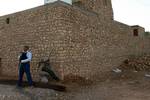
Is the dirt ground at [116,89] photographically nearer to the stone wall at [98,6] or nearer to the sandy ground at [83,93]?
the sandy ground at [83,93]

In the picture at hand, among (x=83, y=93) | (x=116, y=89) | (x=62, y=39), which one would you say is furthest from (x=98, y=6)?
(x=83, y=93)

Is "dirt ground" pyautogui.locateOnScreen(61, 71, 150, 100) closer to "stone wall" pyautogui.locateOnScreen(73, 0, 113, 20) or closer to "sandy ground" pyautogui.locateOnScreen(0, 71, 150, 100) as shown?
"sandy ground" pyautogui.locateOnScreen(0, 71, 150, 100)

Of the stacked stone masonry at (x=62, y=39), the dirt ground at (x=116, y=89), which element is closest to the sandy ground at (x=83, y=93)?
the dirt ground at (x=116, y=89)

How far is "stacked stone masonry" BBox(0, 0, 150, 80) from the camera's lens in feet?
33.2

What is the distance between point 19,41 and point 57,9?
10.1 ft

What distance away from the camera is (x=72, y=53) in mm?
10508

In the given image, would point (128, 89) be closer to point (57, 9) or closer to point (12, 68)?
point (57, 9)

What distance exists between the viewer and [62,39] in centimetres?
1003

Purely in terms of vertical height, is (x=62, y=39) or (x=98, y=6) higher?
(x=98, y=6)

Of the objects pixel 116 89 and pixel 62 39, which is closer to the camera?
pixel 116 89

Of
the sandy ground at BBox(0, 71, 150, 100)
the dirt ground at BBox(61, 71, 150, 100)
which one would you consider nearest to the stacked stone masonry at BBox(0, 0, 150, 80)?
the dirt ground at BBox(61, 71, 150, 100)

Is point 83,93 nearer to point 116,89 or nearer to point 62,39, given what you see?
point 116,89

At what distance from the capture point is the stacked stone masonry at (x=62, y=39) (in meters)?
10.1

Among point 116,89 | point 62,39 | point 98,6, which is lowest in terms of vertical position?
point 116,89
